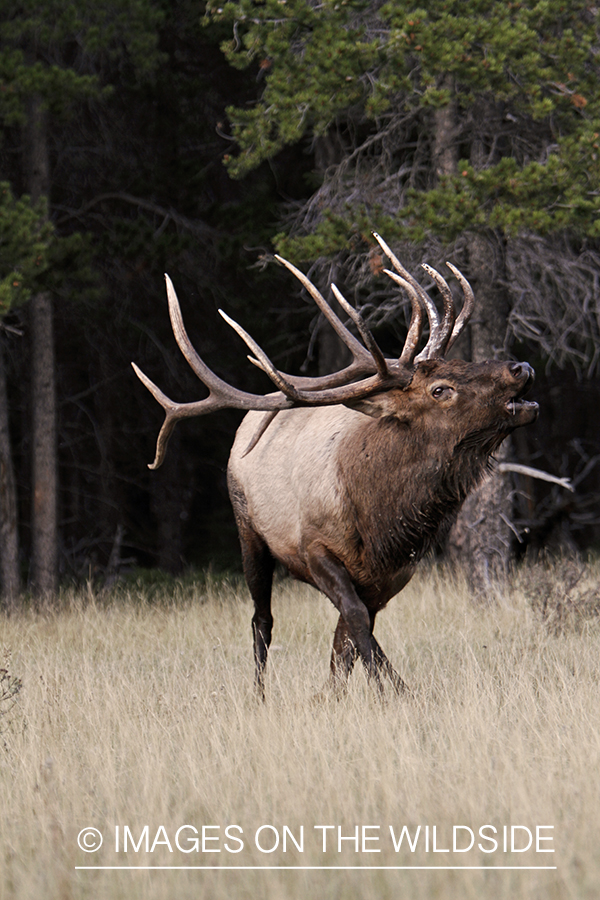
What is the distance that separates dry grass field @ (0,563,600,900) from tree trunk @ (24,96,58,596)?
14.7 ft

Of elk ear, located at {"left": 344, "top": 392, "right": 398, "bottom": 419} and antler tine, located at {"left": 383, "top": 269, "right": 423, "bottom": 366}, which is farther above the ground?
antler tine, located at {"left": 383, "top": 269, "right": 423, "bottom": 366}

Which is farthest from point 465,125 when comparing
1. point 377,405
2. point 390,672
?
point 390,672

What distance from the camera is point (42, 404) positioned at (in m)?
11.2

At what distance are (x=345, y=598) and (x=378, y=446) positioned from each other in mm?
790

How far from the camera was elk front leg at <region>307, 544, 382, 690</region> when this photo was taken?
520cm

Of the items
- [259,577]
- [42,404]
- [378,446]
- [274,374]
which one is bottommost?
[42,404]

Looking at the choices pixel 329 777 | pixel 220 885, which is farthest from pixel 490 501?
pixel 220 885

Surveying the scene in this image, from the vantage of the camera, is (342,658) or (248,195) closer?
(342,658)

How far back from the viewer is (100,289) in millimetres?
10891

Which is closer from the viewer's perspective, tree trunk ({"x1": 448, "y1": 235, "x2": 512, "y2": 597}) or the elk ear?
the elk ear

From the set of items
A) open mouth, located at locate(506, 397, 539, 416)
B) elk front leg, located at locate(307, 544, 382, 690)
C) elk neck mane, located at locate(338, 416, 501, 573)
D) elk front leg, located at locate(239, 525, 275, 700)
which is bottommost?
elk front leg, located at locate(239, 525, 275, 700)

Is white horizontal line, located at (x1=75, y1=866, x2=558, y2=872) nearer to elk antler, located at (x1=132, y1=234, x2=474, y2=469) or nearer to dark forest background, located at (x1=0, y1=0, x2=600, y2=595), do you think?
elk antler, located at (x1=132, y1=234, x2=474, y2=469)

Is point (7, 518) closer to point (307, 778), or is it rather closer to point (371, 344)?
point (371, 344)

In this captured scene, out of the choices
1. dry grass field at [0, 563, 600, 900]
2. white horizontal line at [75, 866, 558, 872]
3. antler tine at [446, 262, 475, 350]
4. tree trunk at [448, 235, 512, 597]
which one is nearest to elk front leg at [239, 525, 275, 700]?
dry grass field at [0, 563, 600, 900]
